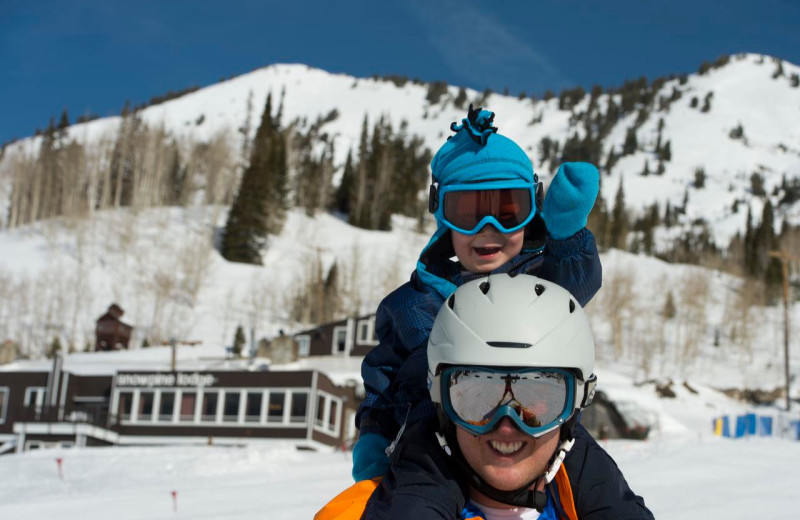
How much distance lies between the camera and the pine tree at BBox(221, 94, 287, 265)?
76375 mm

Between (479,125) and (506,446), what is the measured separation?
128 cm

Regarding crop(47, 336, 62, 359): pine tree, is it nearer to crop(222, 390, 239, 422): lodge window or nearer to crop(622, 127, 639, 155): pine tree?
crop(222, 390, 239, 422): lodge window

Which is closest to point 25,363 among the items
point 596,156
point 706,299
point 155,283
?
point 155,283

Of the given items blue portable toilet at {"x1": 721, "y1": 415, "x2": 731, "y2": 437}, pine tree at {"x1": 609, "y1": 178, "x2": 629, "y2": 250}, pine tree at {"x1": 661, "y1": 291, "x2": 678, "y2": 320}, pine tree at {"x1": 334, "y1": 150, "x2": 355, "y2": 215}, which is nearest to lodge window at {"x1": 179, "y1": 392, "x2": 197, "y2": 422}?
blue portable toilet at {"x1": 721, "y1": 415, "x2": 731, "y2": 437}

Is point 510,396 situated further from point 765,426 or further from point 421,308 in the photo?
point 765,426

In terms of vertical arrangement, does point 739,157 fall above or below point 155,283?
above

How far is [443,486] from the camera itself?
2.41 metres

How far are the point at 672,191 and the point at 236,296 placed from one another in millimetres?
107932

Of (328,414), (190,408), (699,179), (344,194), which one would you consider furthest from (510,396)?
(699,179)

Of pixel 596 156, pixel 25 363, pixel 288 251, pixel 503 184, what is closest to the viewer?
pixel 503 184

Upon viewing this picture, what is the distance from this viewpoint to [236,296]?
69.9 metres

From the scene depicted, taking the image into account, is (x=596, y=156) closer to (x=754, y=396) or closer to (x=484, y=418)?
(x=754, y=396)

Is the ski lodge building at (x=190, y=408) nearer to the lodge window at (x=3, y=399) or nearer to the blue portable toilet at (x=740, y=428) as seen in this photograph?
the lodge window at (x=3, y=399)

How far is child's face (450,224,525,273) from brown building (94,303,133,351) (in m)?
57.7
